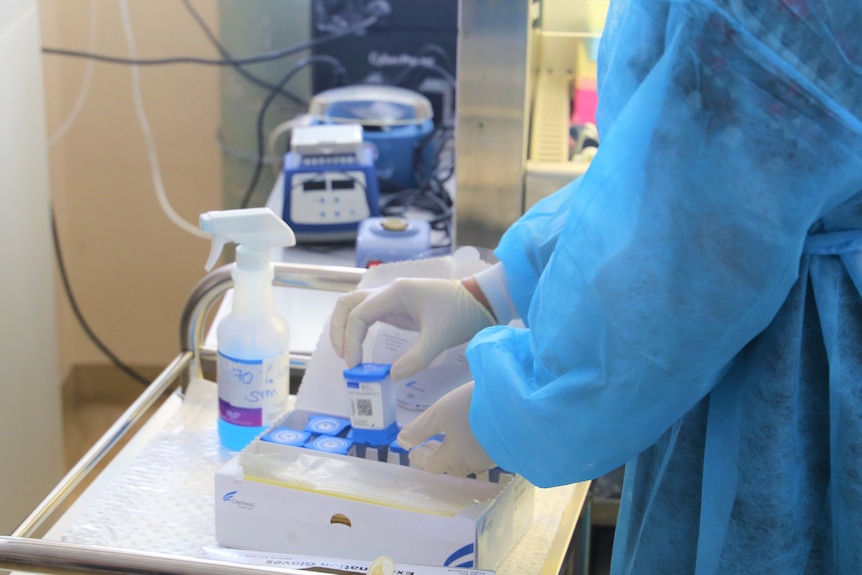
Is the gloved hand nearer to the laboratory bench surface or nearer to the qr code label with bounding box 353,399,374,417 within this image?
the qr code label with bounding box 353,399,374,417


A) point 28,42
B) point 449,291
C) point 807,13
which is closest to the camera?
point 807,13

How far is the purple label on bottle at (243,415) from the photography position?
0.92 metres

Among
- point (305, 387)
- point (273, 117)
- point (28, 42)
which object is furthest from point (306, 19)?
point (305, 387)

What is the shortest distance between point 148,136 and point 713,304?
205 centimetres

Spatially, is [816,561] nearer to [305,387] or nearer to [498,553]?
[498,553]

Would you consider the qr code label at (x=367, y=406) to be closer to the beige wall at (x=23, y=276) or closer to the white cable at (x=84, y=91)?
the beige wall at (x=23, y=276)

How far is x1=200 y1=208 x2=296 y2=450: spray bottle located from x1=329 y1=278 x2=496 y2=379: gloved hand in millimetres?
73

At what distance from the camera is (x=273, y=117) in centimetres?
225

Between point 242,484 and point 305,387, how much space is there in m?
0.15

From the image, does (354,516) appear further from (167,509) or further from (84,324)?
(84,324)

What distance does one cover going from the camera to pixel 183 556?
23.3 inches

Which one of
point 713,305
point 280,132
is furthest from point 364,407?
point 280,132

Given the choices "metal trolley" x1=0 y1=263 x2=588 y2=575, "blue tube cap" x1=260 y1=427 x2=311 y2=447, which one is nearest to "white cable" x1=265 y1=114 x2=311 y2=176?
"metal trolley" x1=0 y1=263 x2=588 y2=575

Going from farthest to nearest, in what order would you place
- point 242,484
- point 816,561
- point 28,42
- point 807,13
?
point 28,42, point 242,484, point 816,561, point 807,13
